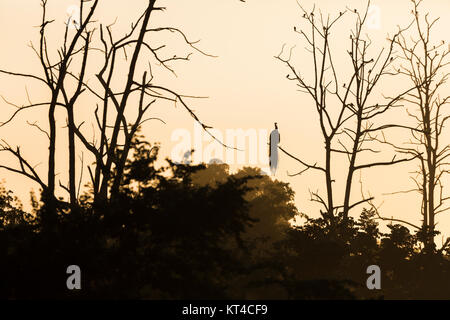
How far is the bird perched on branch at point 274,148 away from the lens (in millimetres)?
33688

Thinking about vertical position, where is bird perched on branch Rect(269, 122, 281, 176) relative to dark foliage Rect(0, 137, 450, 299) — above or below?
above

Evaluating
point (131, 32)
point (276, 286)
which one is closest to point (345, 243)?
point (276, 286)

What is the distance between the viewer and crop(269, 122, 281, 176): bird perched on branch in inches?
1326

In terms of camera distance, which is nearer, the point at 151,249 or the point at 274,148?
the point at 151,249

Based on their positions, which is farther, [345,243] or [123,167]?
[345,243]

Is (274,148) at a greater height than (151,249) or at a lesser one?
greater

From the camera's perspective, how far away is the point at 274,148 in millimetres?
34250

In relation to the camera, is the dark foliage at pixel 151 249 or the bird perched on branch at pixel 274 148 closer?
the dark foliage at pixel 151 249

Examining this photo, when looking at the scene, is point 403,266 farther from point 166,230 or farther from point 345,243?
point 166,230

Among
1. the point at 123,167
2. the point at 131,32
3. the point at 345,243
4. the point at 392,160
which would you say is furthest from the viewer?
the point at 392,160

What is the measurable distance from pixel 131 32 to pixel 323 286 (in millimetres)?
11434

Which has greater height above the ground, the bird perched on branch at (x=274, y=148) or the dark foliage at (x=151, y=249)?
the bird perched on branch at (x=274, y=148)

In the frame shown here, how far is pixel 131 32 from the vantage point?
29.0 m
